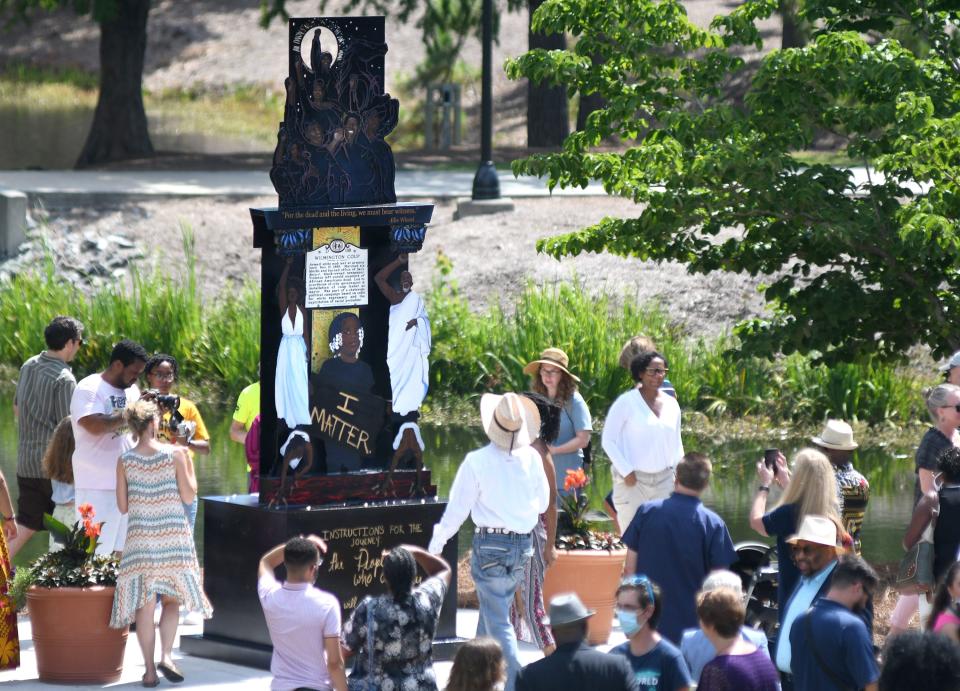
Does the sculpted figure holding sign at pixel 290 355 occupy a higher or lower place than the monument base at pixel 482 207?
higher

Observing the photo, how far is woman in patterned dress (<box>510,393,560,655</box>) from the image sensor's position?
998 centimetres

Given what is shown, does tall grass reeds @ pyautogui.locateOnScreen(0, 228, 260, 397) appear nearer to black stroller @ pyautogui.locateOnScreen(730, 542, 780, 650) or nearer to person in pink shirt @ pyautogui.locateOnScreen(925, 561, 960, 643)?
black stroller @ pyautogui.locateOnScreen(730, 542, 780, 650)

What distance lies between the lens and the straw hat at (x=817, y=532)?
26.6 feet

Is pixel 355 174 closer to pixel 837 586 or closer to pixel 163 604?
pixel 163 604

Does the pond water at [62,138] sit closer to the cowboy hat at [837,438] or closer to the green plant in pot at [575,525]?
the green plant in pot at [575,525]

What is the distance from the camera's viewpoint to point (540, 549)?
10070 mm

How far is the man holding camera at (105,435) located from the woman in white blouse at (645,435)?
116 inches

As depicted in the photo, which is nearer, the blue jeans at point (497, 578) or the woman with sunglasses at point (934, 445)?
the blue jeans at point (497, 578)

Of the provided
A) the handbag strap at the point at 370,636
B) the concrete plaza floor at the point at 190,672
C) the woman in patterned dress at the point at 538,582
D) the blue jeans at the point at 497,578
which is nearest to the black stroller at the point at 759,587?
the woman in patterned dress at the point at 538,582

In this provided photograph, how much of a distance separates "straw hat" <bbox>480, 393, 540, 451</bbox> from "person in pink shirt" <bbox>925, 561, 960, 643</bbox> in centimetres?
272

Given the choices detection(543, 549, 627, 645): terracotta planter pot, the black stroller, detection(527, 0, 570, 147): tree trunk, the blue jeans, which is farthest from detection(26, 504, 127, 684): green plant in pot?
detection(527, 0, 570, 147): tree trunk

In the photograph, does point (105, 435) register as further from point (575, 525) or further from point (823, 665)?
point (823, 665)

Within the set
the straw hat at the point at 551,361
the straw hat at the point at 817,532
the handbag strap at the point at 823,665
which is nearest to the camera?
the handbag strap at the point at 823,665

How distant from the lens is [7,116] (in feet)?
163
